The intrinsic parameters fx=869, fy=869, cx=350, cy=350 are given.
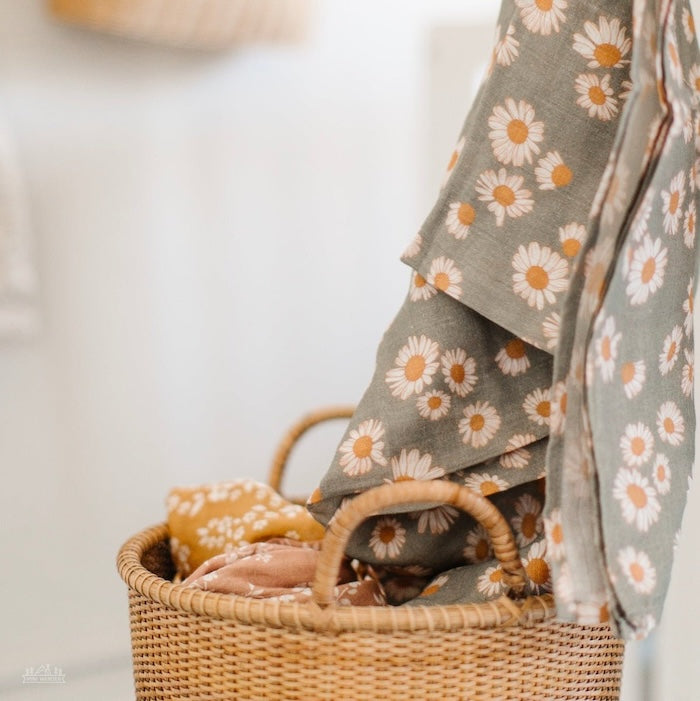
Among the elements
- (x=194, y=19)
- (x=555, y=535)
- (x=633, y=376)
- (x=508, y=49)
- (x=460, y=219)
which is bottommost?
(x=555, y=535)

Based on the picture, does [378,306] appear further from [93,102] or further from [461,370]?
[461,370]

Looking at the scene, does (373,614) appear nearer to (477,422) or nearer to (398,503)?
(398,503)

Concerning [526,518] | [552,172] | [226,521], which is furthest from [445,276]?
[226,521]

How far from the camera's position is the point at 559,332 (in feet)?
1.95

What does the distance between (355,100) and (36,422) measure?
83cm

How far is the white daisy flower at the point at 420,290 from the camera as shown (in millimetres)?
724

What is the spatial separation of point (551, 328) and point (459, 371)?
0.29 feet

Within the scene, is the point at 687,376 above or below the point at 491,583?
above

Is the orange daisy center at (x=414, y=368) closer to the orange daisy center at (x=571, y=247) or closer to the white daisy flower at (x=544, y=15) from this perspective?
the orange daisy center at (x=571, y=247)

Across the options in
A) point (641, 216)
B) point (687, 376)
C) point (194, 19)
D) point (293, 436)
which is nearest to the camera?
point (641, 216)

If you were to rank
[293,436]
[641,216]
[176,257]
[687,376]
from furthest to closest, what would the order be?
[176,257] < [293,436] < [687,376] < [641,216]

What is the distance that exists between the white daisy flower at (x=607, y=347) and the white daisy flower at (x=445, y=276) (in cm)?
14

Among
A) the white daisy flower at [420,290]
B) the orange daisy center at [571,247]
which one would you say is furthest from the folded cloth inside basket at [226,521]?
the orange daisy center at [571,247]

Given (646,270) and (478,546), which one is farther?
(478,546)
